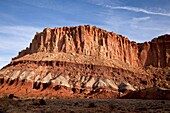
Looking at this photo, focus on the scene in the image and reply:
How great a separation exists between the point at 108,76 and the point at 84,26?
3178 cm

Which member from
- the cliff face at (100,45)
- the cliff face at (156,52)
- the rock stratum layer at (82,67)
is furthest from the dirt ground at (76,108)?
the cliff face at (156,52)

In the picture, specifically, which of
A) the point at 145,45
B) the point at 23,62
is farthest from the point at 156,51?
the point at 23,62

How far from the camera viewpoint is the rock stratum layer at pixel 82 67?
8094cm

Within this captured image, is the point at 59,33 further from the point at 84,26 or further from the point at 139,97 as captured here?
the point at 139,97

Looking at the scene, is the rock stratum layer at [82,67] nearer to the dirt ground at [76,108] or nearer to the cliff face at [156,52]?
the cliff face at [156,52]

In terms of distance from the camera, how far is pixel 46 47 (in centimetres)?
10681

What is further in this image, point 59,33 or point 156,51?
point 156,51

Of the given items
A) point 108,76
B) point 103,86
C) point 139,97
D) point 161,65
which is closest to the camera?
point 139,97

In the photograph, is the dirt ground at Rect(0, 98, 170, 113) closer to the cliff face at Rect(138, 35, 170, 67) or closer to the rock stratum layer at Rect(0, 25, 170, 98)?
the rock stratum layer at Rect(0, 25, 170, 98)

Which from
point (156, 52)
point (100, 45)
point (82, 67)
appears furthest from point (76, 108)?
point (156, 52)

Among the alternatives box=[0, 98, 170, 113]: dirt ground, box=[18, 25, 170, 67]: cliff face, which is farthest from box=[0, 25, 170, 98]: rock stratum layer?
box=[0, 98, 170, 113]: dirt ground

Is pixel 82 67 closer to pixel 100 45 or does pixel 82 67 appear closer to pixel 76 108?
pixel 100 45

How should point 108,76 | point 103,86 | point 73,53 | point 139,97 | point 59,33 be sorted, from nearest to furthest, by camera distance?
1. point 139,97
2. point 103,86
3. point 108,76
4. point 73,53
5. point 59,33

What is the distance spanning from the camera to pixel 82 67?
302 feet
